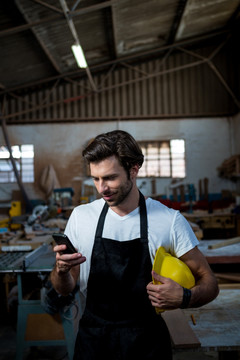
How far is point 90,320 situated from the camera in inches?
60.9

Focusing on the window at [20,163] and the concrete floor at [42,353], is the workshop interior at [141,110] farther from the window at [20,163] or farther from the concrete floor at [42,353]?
the concrete floor at [42,353]

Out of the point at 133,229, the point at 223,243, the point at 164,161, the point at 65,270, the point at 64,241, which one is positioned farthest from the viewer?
the point at 164,161

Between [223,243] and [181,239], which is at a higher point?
[181,239]

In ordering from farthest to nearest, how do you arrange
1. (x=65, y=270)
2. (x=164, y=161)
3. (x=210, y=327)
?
(x=164, y=161), (x=210, y=327), (x=65, y=270)

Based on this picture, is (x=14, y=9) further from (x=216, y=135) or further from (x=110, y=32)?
(x=216, y=135)

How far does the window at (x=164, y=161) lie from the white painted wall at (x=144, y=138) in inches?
8.2

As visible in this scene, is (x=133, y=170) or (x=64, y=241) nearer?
(x=64, y=241)

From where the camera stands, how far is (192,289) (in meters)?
1.36

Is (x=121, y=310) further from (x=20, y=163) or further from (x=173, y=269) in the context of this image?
(x=20, y=163)

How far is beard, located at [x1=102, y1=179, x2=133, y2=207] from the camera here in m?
1.51

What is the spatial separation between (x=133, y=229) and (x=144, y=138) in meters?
7.85

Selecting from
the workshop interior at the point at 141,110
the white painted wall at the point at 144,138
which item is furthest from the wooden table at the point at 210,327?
the white painted wall at the point at 144,138

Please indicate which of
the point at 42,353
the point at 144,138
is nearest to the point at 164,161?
the point at 144,138

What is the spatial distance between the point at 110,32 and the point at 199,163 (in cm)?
441
